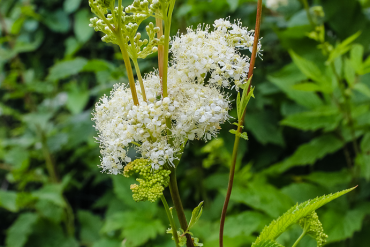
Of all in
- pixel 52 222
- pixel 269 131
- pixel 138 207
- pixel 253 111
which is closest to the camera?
pixel 138 207

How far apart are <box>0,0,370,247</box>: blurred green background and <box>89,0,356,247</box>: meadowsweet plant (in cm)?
84

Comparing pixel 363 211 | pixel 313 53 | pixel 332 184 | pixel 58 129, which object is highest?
pixel 58 129

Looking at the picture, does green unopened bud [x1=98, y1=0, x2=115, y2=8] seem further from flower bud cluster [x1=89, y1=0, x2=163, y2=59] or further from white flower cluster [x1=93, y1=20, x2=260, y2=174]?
white flower cluster [x1=93, y1=20, x2=260, y2=174]

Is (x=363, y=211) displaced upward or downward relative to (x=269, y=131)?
downward

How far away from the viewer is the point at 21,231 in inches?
79.6

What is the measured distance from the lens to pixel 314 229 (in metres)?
0.64

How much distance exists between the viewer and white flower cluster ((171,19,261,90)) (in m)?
0.62

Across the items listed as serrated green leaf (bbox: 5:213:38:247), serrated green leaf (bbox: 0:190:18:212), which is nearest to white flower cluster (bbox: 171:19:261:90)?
serrated green leaf (bbox: 0:190:18:212)

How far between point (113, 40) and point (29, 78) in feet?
6.48

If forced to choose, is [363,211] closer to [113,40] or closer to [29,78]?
[113,40]

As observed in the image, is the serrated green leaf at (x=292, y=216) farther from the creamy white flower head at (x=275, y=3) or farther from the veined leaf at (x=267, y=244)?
the creamy white flower head at (x=275, y=3)

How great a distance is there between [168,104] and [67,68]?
149cm

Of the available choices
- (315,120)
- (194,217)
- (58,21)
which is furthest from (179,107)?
(58,21)

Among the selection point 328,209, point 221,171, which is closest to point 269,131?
point 221,171
